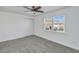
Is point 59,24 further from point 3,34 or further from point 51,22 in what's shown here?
point 3,34

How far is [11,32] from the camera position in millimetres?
7156


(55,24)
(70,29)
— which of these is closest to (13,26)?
(55,24)

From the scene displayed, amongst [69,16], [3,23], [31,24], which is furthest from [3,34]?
[69,16]

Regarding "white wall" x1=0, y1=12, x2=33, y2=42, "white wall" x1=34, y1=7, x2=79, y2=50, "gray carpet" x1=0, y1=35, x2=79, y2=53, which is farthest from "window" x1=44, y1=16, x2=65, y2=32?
"white wall" x1=0, y1=12, x2=33, y2=42

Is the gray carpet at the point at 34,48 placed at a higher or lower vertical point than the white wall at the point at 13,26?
lower

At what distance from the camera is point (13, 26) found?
288 inches

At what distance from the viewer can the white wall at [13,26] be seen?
6.38 metres

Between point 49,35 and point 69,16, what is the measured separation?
2525 millimetres

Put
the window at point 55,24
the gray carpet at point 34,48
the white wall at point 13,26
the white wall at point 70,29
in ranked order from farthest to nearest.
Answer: the white wall at point 13,26 < the window at point 55,24 < the white wall at point 70,29 < the gray carpet at point 34,48

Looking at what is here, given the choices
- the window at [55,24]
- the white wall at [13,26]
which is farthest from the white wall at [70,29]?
the white wall at [13,26]

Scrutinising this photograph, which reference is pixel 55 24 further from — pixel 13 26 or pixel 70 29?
pixel 13 26

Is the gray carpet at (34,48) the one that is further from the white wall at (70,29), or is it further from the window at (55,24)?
the window at (55,24)

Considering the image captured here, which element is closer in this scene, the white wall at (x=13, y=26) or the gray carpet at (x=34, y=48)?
the gray carpet at (x=34, y=48)

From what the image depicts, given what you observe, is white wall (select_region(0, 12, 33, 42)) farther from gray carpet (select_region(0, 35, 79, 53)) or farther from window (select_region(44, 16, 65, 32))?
window (select_region(44, 16, 65, 32))
